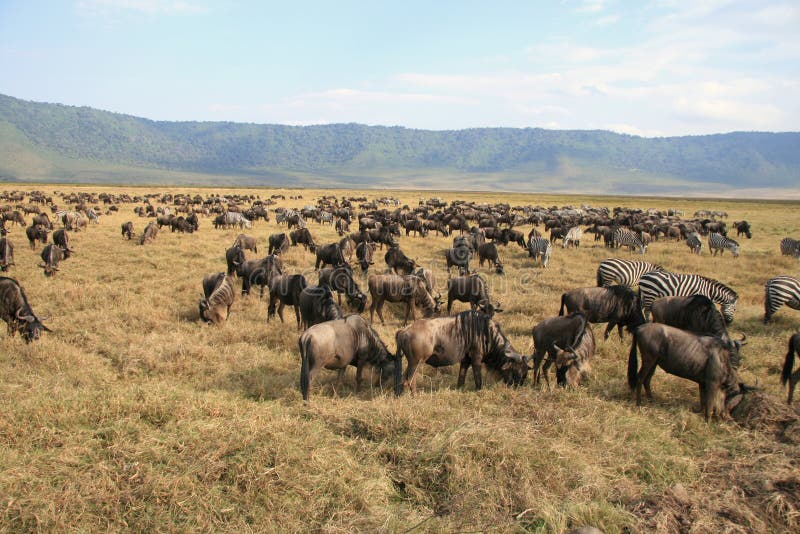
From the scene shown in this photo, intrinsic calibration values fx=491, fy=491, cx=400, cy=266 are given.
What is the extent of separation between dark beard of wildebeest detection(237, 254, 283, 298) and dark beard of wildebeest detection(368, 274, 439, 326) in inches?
115

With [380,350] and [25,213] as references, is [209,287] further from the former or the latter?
[25,213]

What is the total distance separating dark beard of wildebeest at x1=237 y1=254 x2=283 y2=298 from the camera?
1280 cm

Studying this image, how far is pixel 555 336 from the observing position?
8062 mm

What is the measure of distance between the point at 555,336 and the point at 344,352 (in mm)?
3471

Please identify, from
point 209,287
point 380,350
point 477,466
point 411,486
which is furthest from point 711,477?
point 209,287

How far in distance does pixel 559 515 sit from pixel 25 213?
4221cm

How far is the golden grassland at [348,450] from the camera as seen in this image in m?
4.46

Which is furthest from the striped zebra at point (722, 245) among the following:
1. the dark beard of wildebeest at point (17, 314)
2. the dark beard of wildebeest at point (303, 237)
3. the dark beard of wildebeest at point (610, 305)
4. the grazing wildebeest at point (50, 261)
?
the grazing wildebeest at point (50, 261)

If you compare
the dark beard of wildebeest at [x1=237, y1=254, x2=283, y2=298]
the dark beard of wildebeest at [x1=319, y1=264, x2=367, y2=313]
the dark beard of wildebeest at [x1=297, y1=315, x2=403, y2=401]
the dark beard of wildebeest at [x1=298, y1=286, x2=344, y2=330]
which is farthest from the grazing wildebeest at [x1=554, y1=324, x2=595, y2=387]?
the dark beard of wildebeest at [x1=237, y1=254, x2=283, y2=298]

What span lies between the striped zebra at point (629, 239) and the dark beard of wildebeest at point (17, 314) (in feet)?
74.4

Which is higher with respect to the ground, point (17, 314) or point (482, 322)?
point (482, 322)

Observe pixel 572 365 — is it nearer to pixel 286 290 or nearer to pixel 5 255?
pixel 286 290

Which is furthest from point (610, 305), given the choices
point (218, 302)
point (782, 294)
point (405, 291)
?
point (218, 302)

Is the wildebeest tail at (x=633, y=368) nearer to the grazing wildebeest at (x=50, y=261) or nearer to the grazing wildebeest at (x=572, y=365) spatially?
the grazing wildebeest at (x=572, y=365)
